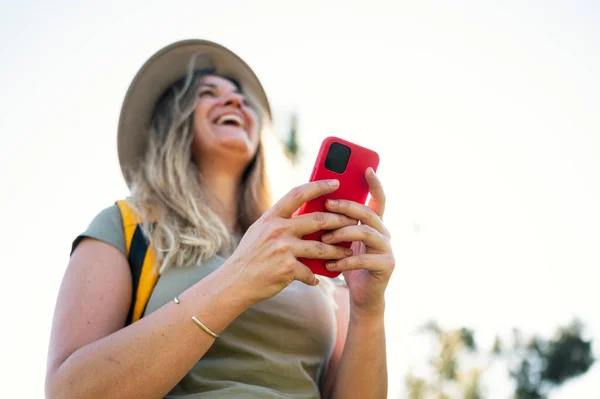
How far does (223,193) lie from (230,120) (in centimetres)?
36

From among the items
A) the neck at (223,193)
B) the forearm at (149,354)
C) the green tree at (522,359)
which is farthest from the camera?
the green tree at (522,359)

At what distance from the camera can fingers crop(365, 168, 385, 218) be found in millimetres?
1734

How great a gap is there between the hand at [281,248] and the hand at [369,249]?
40mm

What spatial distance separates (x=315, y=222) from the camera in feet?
5.11

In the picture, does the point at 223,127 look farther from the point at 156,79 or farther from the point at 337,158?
the point at 337,158

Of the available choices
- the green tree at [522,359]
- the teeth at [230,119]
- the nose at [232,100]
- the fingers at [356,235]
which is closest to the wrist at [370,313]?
the fingers at [356,235]

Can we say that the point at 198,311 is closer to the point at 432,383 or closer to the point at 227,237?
the point at 227,237

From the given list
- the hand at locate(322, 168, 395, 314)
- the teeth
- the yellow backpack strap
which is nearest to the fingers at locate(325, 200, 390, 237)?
the hand at locate(322, 168, 395, 314)

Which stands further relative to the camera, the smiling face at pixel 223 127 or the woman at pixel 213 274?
the smiling face at pixel 223 127

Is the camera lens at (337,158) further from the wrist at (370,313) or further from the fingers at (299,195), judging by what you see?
the wrist at (370,313)

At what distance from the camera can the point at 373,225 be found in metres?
1.66

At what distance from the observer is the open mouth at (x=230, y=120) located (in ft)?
8.51

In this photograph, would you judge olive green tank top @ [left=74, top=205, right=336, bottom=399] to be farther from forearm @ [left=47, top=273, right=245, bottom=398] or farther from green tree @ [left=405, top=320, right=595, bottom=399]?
green tree @ [left=405, top=320, right=595, bottom=399]

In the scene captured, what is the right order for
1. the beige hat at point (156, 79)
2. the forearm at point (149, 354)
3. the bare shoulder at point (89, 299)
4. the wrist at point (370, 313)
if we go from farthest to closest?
the beige hat at point (156, 79)
the wrist at point (370, 313)
the bare shoulder at point (89, 299)
the forearm at point (149, 354)
